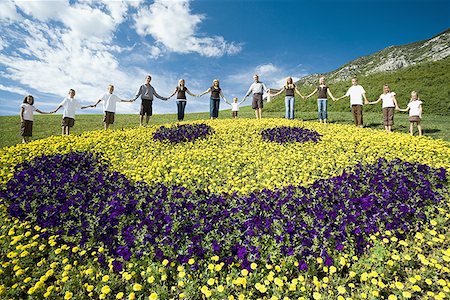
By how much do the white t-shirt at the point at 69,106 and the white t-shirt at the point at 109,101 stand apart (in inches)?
45.3

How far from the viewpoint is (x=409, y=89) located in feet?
96.6

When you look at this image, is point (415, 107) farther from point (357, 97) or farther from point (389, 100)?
point (357, 97)

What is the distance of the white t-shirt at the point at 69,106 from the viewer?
536 inches

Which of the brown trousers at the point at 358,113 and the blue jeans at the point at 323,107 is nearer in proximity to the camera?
the brown trousers at the point at 358,113

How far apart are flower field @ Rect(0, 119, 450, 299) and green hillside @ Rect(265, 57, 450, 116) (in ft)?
68.1

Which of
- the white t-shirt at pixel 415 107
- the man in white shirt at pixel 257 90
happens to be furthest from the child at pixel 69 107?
the white t-shirt at pixel 415 107

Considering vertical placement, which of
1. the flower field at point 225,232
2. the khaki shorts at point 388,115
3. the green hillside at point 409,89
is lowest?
the flower field at point 225,232

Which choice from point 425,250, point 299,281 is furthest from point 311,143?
point 299,281

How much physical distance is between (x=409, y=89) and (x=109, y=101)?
93.4 ft

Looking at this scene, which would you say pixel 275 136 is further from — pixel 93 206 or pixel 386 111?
pixel 93 206

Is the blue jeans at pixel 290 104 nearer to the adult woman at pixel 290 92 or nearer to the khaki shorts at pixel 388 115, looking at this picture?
the adult woman at pixel 290 92

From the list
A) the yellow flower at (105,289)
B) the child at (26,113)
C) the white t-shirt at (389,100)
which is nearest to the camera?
the yellow flower at (105,289)

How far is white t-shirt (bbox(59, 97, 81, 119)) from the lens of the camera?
13.6m

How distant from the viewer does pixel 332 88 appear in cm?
3562
